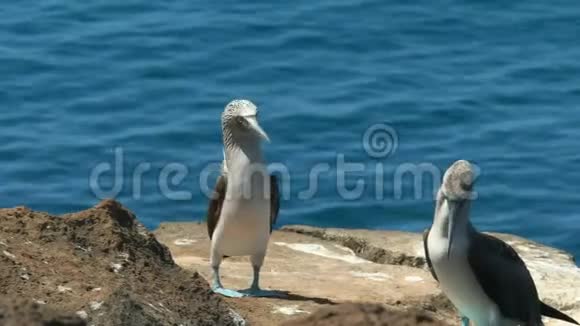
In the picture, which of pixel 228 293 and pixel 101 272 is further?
pixel 228 293

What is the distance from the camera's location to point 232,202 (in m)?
9.80

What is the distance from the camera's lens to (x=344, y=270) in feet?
33.7

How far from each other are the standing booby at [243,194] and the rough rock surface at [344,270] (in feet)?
0.81

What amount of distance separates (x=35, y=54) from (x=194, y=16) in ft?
6.20

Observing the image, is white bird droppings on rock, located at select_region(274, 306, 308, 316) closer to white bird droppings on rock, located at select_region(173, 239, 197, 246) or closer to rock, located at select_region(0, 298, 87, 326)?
white bird droppings on rock, located at select_region(173, 239, 197, 246)

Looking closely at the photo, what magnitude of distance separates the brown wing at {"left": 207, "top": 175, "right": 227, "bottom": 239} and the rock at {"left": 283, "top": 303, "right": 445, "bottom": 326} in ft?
16.0

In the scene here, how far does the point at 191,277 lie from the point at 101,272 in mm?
491

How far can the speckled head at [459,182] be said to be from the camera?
8.43m

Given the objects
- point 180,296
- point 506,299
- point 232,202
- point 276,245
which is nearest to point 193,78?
point 276,245

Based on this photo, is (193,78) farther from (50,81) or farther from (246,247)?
(246,247)

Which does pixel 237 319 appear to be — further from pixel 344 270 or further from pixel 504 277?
pixel 344 270

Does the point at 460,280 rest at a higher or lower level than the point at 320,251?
higher

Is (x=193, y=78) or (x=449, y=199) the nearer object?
(x=449, y=199)

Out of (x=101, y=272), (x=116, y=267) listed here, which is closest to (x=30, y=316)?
(x=101, y=272)
